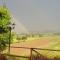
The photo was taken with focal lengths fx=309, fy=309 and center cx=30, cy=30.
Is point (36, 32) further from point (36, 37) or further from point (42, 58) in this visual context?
point (42, 58)

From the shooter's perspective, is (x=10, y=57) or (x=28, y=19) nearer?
(x=10, y=57)

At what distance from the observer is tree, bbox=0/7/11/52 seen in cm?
1312

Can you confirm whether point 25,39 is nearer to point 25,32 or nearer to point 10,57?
point 25,32

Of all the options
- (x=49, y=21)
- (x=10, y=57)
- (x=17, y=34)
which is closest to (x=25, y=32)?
(x=17, y=34)

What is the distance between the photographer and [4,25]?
13.2 m

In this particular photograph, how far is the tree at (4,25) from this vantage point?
13125 millimetres

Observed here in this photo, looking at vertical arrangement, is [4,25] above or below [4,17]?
below

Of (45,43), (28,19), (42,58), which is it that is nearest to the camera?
(42,58)

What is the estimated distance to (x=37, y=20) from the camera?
12.7 m

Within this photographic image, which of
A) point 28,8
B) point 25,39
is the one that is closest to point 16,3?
point 28,8

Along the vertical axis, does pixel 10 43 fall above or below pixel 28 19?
below

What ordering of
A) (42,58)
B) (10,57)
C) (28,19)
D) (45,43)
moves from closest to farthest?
(42,58)
(10,57)
(45,43)
(28,19)

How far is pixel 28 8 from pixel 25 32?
1019 mm

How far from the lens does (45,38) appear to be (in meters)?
12.3
